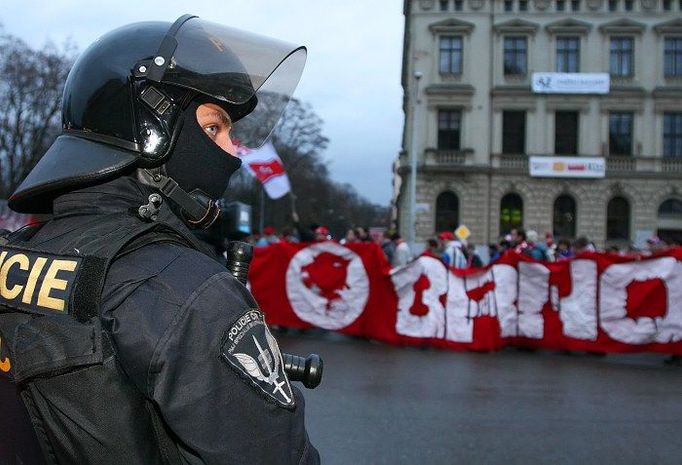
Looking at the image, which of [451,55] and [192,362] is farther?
[451,55]

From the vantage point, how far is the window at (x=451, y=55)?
39562 millimetres

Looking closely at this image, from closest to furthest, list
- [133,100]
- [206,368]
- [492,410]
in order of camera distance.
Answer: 1. [206,368]
2. [133,100]
3. [492,410]

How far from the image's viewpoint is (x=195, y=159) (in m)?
1.67

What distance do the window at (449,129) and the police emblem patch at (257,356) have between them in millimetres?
39016

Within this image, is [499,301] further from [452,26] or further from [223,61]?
[452,26]

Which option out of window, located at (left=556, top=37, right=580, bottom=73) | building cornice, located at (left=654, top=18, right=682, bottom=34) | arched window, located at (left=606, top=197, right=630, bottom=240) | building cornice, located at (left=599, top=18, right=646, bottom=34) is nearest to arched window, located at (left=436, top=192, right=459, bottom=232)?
arched window, located at (left=606, top=197, right=630, bottom=240)

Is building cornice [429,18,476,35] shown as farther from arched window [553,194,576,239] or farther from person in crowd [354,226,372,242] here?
person in crowd [354,226,372,242]

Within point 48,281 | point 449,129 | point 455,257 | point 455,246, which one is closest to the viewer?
point 48,281

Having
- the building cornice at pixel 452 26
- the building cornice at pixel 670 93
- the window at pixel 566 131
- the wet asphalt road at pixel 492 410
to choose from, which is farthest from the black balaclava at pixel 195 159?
the building cornice at pixel 670 93

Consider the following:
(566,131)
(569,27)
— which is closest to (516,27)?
(569,27)

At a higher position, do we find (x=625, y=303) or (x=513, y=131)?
(x=513, y=131)

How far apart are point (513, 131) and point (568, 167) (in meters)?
3.74

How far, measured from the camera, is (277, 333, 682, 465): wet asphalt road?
15.4 ft

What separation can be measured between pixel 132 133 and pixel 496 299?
8.60 metres
